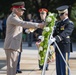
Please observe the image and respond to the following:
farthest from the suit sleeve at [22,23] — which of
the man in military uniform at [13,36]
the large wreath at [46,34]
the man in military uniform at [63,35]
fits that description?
the man in military uniform at [63,35]

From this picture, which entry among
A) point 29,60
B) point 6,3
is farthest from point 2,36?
point 29,60

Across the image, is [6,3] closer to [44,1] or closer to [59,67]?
[44,1]

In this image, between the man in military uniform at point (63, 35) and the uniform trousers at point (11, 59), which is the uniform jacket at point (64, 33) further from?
the uniform trousers at point (11, 59)

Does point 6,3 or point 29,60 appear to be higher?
point 6,3

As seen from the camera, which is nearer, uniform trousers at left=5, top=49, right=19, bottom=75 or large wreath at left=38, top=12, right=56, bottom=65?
large wreath at left=38, top=12, right=56, bottom=65

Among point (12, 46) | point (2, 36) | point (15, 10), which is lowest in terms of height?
point (2, 36)

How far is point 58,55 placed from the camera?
7691mm

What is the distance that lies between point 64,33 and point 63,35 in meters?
0.05

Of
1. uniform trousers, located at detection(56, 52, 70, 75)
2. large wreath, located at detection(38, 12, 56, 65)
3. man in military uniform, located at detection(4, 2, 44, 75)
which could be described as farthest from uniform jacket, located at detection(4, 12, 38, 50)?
uniform trousers, located at detection(56, 52, 70, 75)

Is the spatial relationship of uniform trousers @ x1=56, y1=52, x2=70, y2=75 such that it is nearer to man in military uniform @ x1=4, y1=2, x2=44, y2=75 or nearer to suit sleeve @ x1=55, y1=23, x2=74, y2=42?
suit sleeve @ x1=55, y1=23, x2=74, y2=42

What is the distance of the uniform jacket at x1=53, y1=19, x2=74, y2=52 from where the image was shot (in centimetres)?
730

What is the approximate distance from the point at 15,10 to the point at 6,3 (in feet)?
69.4

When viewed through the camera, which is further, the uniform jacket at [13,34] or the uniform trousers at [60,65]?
the uniform trousers at [60,65]

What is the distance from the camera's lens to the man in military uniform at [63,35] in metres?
7.33
